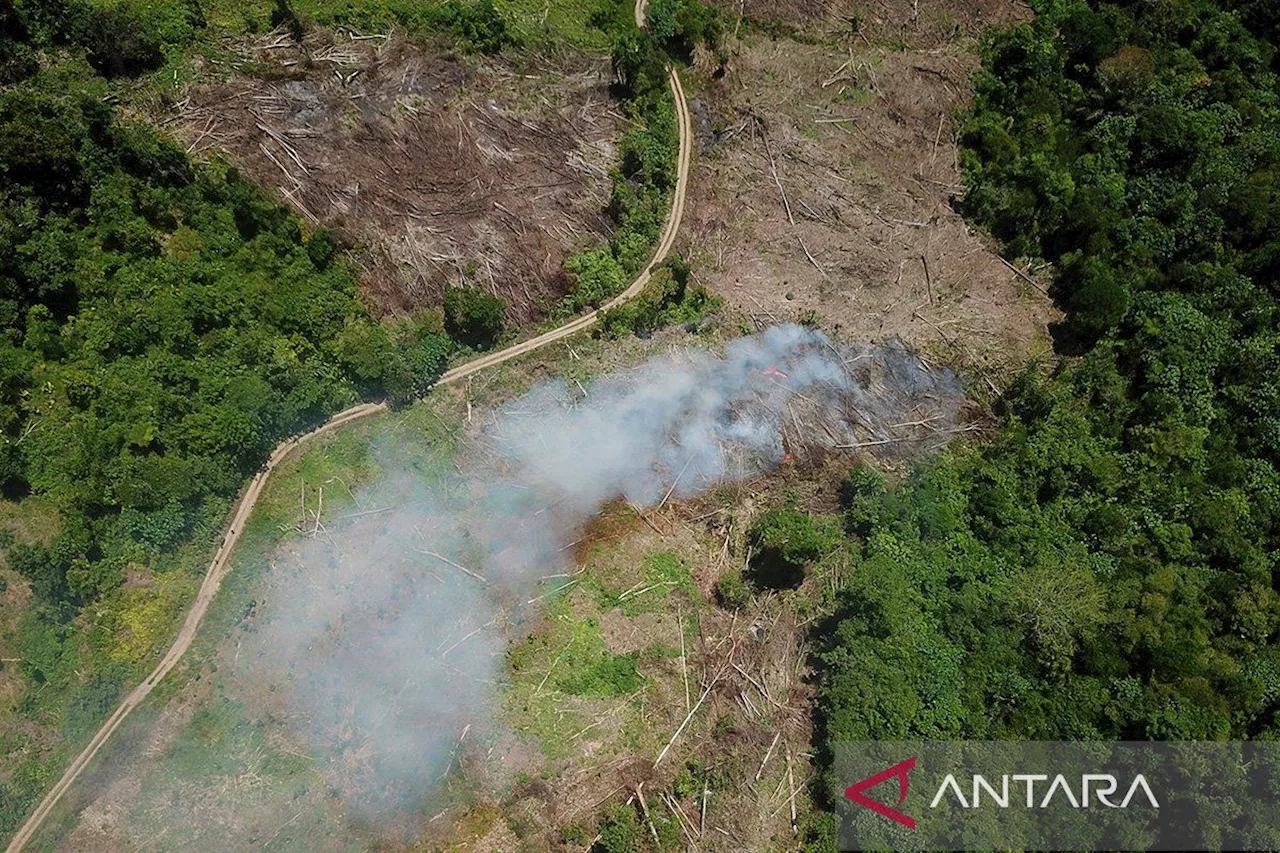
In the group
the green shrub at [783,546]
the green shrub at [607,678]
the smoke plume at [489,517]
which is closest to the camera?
the smoke plume at [489,517]

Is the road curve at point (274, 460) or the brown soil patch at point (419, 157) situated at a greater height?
the brown soil patch at point (419, 157)

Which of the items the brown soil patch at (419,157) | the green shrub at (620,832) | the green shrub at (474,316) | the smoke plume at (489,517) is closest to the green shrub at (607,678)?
the smoke plume at (489,517)

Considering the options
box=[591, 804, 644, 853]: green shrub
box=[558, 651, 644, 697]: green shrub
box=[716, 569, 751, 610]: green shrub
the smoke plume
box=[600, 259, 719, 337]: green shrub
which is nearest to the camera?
box=[591, 804, 644, 853]: green shrub

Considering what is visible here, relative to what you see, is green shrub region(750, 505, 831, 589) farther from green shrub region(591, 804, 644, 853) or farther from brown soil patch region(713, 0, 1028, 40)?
brown soil patch region(713, 0, 1028, 40)

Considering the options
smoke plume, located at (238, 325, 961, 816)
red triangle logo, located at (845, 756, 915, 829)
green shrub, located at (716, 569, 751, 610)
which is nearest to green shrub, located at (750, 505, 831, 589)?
green shrub, located at (716, 569, 751, 610)

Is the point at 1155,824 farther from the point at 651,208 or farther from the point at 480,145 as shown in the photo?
the point at 480,145

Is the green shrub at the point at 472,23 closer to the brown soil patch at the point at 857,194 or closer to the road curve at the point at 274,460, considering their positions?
the road curve at the point at 274,460
